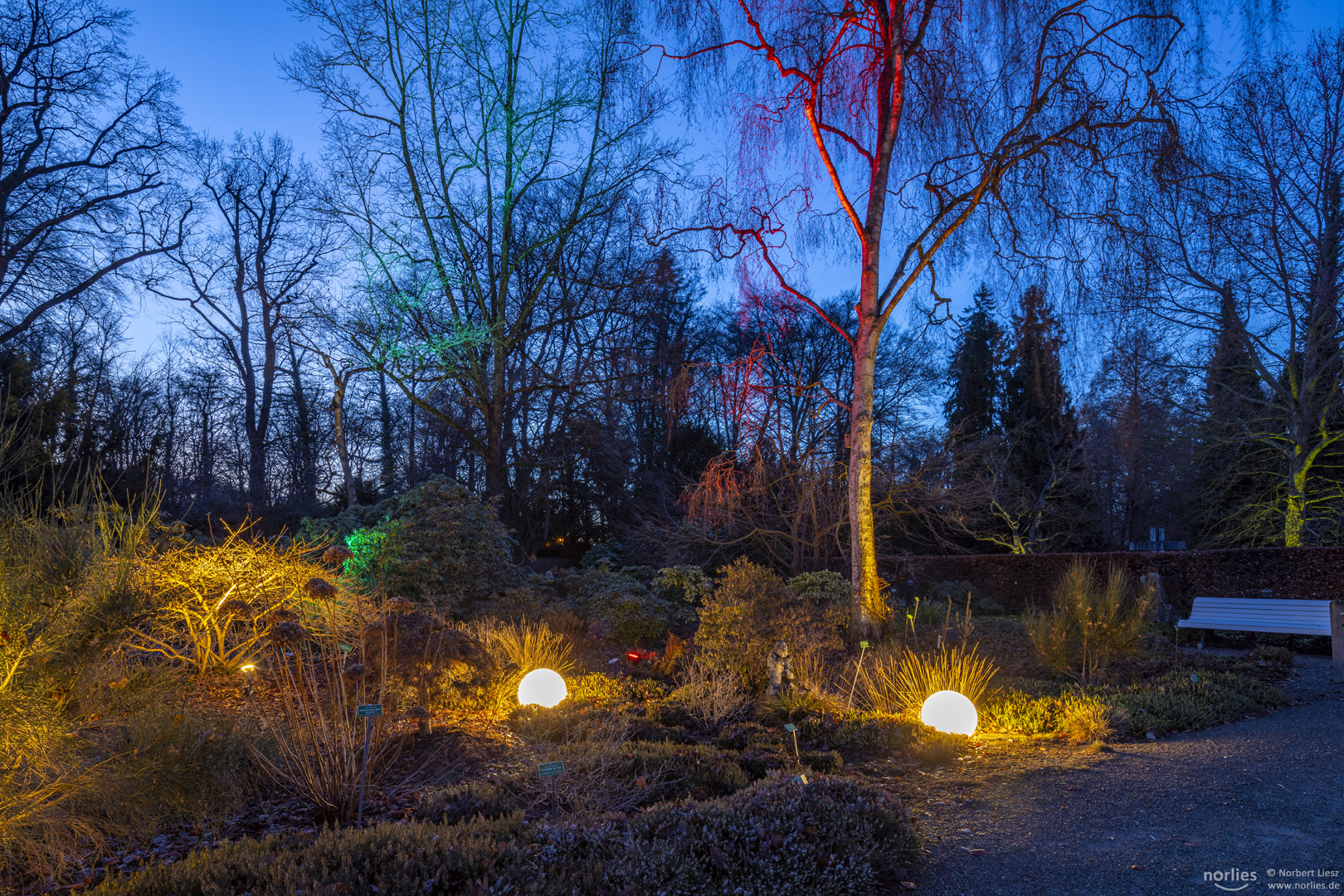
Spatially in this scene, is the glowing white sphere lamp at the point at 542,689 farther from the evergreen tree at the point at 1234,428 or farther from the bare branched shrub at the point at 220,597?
the evergreen tree at the point at 1234,428

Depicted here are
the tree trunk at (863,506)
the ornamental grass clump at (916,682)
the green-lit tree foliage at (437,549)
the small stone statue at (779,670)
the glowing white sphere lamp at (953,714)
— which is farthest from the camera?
the green-lit tree foliage at (437,549)

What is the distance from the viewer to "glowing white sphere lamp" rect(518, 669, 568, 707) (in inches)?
217

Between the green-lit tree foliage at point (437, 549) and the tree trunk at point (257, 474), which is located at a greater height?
the tree trunk at point (257, 474)

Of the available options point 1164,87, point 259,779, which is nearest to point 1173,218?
point 1164,87

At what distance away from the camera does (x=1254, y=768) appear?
401 cm

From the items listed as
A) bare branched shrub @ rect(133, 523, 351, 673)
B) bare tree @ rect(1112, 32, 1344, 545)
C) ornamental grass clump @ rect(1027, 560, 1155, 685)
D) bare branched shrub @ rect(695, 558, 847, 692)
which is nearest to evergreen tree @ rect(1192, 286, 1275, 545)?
bare tree @ rect(1112, 32, 1344, 545)

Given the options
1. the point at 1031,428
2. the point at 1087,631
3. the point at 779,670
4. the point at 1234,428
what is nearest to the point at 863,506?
the point at 1087,631

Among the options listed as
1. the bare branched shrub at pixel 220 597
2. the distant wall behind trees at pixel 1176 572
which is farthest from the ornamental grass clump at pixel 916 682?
the distant wall behind trees at pixel 1176 572

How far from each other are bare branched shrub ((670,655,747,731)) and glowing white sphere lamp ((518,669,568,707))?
38.0 inches

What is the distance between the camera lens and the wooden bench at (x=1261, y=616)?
8.47m

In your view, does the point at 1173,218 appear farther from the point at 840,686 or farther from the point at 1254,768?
the point at 840,686

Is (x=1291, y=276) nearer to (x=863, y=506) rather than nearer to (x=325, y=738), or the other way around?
(x=863, y=506)

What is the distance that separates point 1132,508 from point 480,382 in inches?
733

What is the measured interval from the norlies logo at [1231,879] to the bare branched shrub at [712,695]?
120 inches
